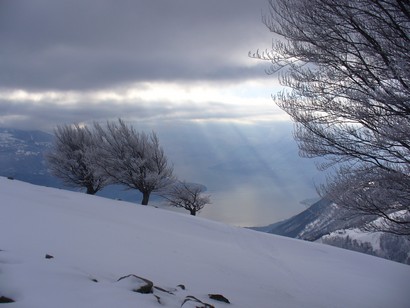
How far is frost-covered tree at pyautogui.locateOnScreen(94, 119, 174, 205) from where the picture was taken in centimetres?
2720

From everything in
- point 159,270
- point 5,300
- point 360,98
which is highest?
point 360,98

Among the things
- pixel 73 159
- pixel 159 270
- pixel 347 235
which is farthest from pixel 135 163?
pixel 347 235

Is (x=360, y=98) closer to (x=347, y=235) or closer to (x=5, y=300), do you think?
(x=5, y=300)

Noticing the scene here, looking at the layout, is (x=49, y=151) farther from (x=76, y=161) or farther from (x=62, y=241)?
(x=62, y=241)

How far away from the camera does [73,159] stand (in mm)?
30922

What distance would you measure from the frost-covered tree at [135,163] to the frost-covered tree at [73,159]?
220cm

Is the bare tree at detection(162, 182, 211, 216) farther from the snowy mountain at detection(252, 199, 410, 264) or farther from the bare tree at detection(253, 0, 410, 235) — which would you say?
the bare tree at detection(253, 0, 410, 235)

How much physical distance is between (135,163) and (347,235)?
52335mm

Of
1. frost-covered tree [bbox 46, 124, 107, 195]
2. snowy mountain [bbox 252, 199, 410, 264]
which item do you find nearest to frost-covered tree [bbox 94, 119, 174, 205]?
frost-covered tree [bbox 46, 124, 107, 195]

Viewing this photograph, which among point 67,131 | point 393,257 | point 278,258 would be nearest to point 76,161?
point 67,131

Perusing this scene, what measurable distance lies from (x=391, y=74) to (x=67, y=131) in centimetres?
3093

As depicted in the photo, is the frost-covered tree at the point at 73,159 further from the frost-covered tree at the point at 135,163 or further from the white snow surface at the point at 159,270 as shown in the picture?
the white snow surface at the point at 159,270

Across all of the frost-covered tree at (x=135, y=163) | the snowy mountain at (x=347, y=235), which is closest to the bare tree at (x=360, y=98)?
the snowy mountain at (x=347, y=235)

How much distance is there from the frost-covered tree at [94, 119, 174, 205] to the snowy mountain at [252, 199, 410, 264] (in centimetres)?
1174
